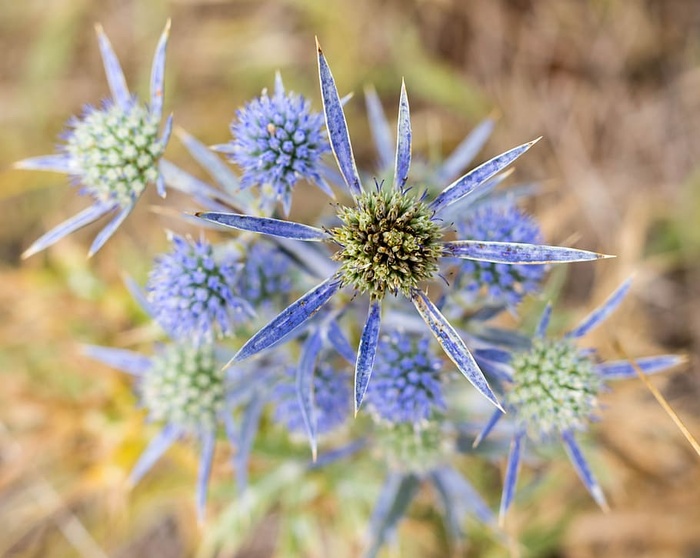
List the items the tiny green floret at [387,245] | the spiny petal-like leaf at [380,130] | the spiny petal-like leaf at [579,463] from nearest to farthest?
the tiny green floret at [387,245], the spiny petal-like leaf at [579,463], the spiny petal-like leaf at [380,130]

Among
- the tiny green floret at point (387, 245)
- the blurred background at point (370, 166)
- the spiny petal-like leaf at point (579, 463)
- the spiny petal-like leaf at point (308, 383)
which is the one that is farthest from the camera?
the blurred background at point (370, 166)

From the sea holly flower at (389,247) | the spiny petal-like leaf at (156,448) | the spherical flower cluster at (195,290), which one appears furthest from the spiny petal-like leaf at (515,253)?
the spiny petal-like leaf at (156,448)

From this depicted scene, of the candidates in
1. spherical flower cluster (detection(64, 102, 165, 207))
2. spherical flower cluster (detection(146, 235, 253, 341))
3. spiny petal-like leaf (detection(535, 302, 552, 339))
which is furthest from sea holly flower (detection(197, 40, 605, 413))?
spherical flower cluster (detection(64, 102, 165, 207))

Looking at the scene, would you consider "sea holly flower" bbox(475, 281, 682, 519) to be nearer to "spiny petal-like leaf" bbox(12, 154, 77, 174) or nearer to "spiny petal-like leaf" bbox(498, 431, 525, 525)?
"spiny petal-like leaf" bbox(498, 431, 525, 525)

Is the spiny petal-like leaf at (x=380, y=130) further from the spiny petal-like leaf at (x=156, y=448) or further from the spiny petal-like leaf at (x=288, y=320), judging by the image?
the spiny petal-like leaf at (x=156, y=448)

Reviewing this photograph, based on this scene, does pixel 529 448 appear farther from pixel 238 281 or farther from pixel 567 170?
pixel 567 170

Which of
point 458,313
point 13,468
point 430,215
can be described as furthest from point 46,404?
point 430,215
